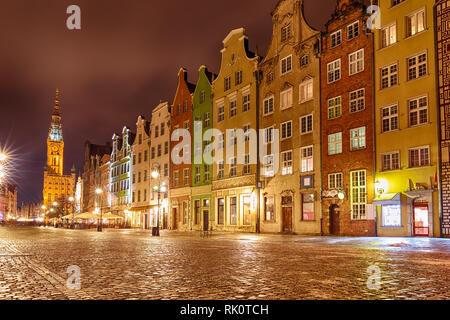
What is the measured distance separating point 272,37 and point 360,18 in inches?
388

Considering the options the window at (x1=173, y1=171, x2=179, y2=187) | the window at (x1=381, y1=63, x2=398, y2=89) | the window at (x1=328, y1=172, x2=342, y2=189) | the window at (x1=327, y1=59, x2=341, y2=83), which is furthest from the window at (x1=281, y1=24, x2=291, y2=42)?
the window at (x1=173, y1=171, x2=179, y2=187)

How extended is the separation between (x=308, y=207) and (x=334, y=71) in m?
10.3

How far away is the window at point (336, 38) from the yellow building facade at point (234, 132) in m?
8.84

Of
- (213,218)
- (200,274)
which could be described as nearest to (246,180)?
(213,218)

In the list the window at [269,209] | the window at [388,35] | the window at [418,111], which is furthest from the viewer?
the window at [269,209]

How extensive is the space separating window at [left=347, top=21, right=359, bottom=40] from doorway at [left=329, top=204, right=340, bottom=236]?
476 inches

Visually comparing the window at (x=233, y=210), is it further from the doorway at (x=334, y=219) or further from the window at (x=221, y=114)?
the doorway at (x=334, y=219)

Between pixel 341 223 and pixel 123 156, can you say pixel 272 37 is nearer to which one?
pixel 341 223

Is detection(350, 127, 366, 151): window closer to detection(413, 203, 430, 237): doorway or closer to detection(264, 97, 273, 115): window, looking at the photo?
detection(413, 203, 430, 237): doorway

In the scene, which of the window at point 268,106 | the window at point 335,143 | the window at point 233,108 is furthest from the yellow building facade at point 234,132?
the window at point 335,143

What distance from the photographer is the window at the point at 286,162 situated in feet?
116

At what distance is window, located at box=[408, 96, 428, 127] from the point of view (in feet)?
86.5

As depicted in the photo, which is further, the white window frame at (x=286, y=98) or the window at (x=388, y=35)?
the white window frame at (x=286, y=98)

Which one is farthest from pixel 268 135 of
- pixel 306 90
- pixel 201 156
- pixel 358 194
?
pixel 201 156
